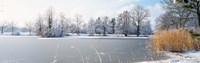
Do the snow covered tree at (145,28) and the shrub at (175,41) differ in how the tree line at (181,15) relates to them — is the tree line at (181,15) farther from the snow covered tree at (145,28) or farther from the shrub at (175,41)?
the snow covered tree at (145,28)

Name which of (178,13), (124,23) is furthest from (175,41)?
(124,23)

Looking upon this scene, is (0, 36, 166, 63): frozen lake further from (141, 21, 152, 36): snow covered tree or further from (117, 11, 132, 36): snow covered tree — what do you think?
(141, 21, 152, 36): snow covered tree

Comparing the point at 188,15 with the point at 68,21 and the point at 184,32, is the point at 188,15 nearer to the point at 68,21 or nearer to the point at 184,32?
the point at 184,32

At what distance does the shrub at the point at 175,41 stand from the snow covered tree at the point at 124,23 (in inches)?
1765

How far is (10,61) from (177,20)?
23.5m

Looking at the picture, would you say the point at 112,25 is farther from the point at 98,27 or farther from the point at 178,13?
the point at 178,13

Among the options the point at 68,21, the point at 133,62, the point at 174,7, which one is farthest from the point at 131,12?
the point at 133,62

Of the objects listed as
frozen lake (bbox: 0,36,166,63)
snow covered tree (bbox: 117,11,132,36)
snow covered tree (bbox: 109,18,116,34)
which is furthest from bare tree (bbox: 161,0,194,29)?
snow covered tree (bbox: 109,18,116,34)

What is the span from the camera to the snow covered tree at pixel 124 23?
61.2m

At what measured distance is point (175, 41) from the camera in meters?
14.3

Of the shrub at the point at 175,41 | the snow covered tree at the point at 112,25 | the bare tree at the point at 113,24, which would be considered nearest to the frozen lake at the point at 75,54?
the shrub at the point at 175,41

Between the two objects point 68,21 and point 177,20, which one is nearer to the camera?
point 177,20

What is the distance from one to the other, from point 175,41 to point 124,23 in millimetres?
49878

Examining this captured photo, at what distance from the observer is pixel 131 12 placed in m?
62.1
